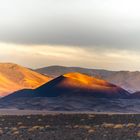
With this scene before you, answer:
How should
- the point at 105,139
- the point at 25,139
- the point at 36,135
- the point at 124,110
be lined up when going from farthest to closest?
the point at 124,110 → the point at 36,135 → the point at 25,139 → the point at 105,139

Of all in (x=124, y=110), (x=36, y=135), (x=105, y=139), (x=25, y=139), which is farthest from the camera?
(x=124, y=110)

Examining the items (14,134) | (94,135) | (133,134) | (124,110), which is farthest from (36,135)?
(124,110)

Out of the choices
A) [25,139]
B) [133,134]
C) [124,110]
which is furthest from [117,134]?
[124,110]

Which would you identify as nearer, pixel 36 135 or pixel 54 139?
pixel 54 139

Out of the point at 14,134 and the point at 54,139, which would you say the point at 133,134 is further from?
the point at 14,134

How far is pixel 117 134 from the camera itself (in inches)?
1655

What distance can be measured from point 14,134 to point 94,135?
30.0 ft

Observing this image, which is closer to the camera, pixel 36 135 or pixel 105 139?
pixel 105 139

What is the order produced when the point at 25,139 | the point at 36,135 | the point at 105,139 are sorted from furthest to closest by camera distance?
the point at 36,135
the point at 25,139
the point at 105,139

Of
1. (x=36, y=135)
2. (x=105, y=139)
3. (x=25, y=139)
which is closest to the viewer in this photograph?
(x=105, y=139)

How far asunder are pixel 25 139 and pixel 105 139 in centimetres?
764

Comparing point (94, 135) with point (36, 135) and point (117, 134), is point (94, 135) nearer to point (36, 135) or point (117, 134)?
point (117, 134)

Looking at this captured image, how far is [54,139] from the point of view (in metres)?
41.1

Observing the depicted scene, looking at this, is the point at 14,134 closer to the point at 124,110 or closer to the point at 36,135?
the point at 36,135
